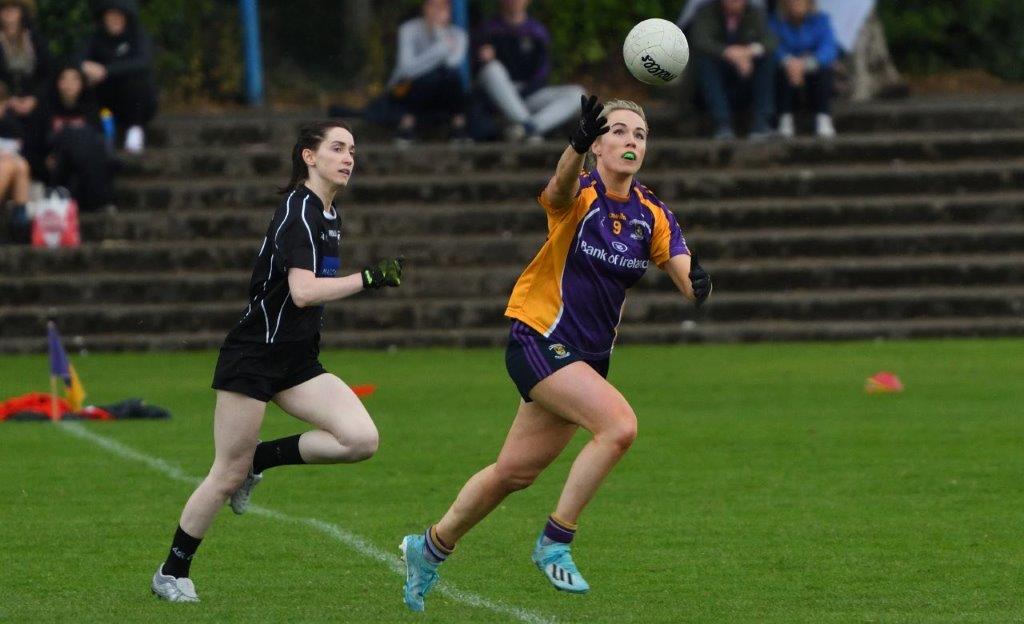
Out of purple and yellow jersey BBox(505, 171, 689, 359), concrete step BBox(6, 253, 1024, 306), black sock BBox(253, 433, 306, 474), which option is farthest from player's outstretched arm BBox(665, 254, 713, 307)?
concrete step BBox(6, 253, 1024, 306)

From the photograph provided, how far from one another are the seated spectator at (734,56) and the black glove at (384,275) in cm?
1300

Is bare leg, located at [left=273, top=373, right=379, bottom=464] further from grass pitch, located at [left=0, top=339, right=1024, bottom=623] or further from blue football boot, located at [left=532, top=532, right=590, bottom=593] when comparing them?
blue football boot, located at [left=532, top=532, right=590, bottom=593]

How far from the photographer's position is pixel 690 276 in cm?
731

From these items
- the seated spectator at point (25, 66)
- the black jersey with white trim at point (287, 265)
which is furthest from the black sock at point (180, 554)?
the seated spectator at point (25, 66)

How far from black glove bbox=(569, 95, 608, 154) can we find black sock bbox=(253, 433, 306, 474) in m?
1.74

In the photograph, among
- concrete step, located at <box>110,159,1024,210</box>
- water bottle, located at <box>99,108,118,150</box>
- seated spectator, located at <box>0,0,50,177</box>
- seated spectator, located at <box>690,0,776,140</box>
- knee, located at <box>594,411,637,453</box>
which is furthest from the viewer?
water bottle, located at <box>99,108,118,150</box>

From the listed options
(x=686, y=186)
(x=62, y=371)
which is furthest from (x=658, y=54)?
(x=686, y=186)

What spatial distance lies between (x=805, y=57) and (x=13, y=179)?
8129mm

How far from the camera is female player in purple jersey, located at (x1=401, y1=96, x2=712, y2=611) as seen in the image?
23.1ft

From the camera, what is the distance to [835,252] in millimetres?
18547

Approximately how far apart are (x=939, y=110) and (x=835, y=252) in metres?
2.67

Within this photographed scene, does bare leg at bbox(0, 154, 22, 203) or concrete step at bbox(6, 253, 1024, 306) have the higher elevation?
bare leg at bbox(0, 154, 22, 203)

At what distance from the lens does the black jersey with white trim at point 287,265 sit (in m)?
7.14

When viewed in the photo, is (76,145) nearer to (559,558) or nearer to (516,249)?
(516,249)
